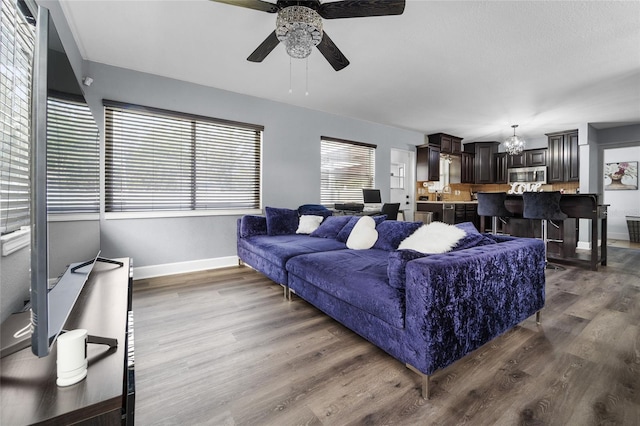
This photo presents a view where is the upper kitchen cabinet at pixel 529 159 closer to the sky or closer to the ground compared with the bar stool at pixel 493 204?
closer to the sky

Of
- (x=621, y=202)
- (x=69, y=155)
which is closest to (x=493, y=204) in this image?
(x=621, y=202)

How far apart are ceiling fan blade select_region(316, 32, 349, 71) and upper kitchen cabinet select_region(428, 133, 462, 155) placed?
15.8 ft

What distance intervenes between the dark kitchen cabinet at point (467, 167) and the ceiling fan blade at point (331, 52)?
6.06 metres

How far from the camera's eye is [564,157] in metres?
6.12

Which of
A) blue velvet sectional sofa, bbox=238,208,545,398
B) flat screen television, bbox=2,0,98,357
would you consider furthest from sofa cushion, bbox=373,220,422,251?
flat screen television, bbox=2,0,98,357

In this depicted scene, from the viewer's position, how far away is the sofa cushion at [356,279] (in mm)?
1572

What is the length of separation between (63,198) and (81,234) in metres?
0.47

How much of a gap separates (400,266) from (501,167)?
7.53m

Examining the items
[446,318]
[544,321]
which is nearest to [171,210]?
[446,318]

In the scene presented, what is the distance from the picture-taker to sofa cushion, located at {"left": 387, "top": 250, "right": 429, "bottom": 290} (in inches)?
60.2

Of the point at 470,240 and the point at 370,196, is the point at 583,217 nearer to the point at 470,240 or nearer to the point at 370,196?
the point at 370,196

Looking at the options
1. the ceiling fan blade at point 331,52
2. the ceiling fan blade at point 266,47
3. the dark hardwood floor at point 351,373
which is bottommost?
the dark hardwood floor at point 351,373

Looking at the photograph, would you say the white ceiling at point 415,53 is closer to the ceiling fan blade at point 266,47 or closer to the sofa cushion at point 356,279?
the ceiling fan blade at point 266,47

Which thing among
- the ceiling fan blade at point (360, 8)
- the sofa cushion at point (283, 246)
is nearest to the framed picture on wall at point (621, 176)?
the sofa cushion at point (283, 246)
